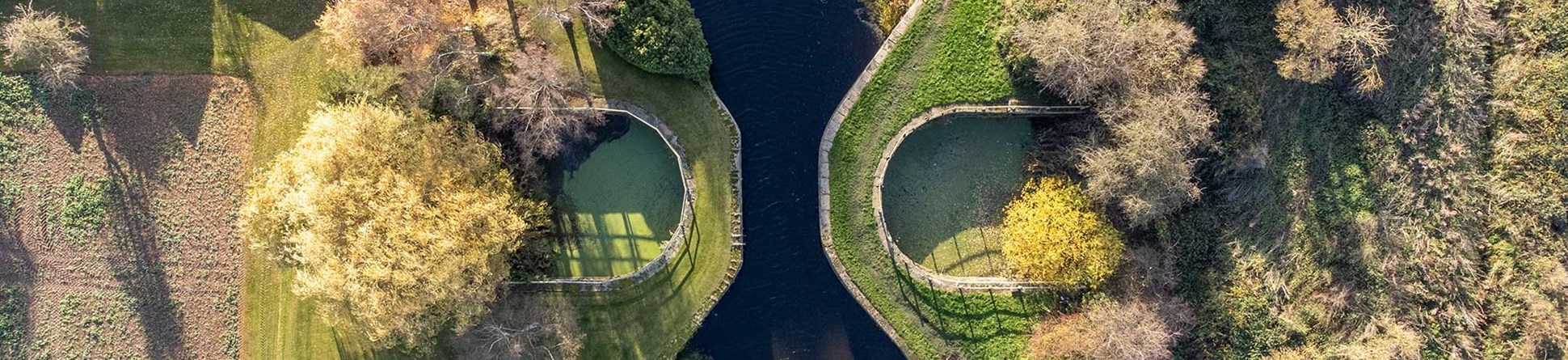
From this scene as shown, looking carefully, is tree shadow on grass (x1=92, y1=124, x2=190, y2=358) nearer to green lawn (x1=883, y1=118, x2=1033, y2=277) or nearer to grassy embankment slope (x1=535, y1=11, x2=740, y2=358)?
grassy embankment slope (x1=535, y1=11, x2=740, y2=358)

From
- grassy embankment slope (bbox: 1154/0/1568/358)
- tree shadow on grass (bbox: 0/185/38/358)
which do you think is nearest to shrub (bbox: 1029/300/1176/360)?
grassy embankment slope (bbox: 1154/0/1568/358)

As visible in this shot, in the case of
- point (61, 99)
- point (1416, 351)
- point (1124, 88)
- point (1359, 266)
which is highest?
point (1124, 88)

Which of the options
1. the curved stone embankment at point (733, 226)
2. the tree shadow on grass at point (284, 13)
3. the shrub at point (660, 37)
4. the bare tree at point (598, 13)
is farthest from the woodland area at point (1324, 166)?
the tree shadow on grass at point (284, 13)

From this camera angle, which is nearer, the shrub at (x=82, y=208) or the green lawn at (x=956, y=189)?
the shrub at (x=82, y=208)

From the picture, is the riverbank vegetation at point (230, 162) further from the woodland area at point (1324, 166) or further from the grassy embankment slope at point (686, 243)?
the woodland area at point (1324, 166)

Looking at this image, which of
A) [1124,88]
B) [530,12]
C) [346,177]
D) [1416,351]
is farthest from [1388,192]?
[346,177]

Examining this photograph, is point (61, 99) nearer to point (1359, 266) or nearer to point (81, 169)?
point (81, 169)

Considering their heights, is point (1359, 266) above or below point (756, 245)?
above
